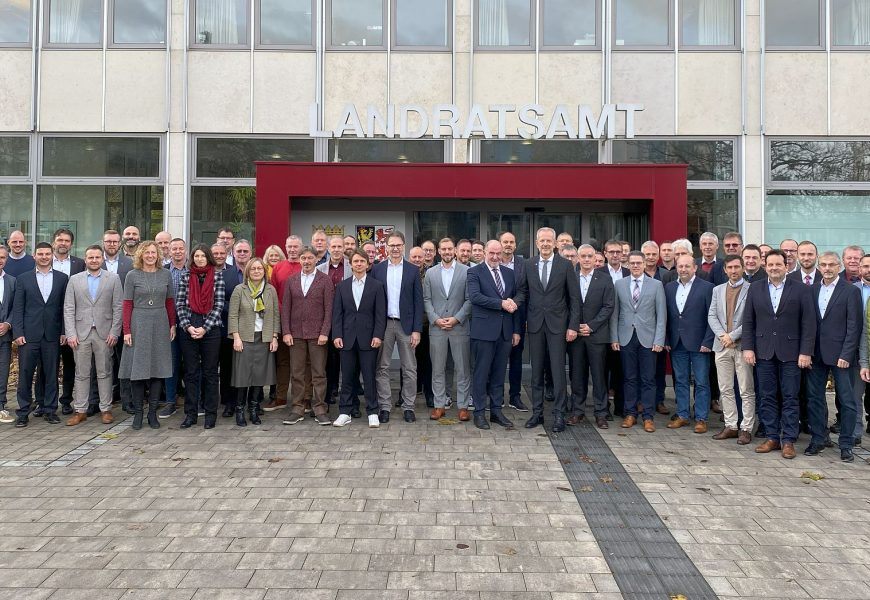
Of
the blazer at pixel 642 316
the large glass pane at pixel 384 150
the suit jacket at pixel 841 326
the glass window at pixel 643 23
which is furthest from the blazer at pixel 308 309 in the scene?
the glass window at pixel 643 23

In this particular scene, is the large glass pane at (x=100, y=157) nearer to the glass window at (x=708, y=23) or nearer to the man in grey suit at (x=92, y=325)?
the man in grey suit at (x=92, y=325)

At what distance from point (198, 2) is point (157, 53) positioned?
135 centimetres

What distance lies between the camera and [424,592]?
3.66 metres

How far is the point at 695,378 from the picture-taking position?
25.3ft

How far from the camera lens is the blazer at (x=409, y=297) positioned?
788cm

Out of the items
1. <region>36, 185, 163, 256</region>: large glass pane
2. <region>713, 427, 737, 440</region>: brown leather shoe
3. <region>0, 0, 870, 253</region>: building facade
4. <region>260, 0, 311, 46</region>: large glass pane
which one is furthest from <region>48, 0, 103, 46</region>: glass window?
<region>713, 427, 737, 440</region>: brown leather shoe

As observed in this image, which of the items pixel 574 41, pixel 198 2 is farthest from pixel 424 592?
pixel 198 2

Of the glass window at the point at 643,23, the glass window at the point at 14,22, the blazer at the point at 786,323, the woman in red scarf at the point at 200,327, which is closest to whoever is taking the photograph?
the blazer at the point at 786,323

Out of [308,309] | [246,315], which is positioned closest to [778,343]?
[308,309]

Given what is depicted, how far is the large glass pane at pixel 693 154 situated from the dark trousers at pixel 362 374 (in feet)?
24.7

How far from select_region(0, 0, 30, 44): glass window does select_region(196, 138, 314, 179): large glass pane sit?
13.4ft

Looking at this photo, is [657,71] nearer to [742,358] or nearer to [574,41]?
[574,41]

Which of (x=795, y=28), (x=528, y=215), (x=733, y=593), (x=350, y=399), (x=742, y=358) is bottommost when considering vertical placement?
(x=733, y=593)

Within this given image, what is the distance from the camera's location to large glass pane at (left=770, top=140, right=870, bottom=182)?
42.0 feet
